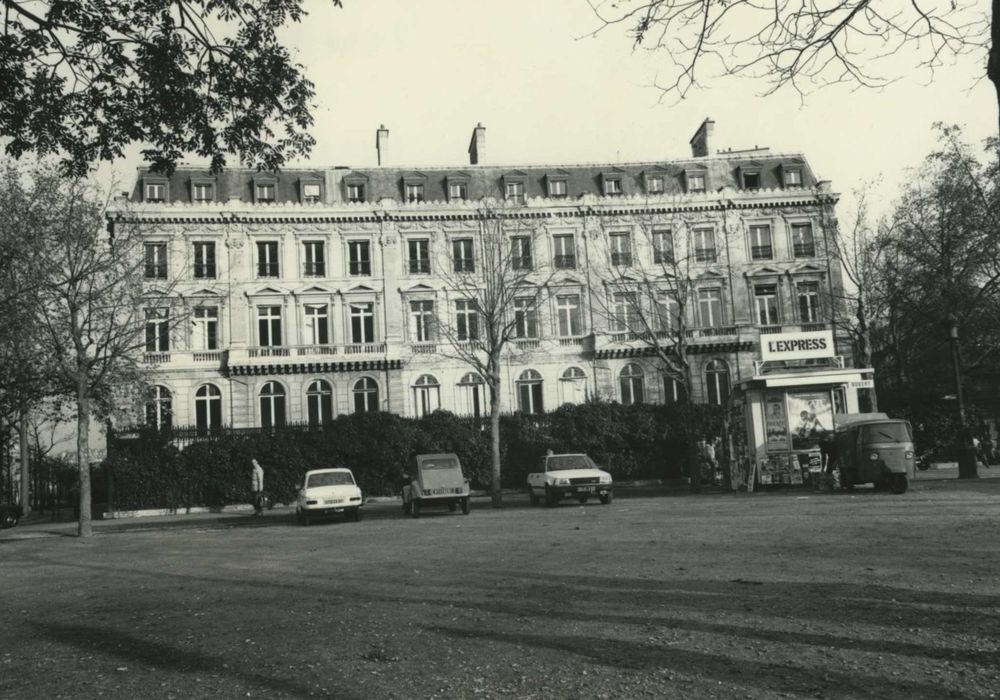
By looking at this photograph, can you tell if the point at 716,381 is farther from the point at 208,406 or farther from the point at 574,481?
the point at 208,406

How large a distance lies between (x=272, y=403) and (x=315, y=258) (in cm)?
802

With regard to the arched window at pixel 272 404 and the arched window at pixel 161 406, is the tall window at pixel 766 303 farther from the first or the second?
the arched window at pixel 161 406

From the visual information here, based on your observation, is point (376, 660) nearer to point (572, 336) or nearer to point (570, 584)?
point (570, 584)

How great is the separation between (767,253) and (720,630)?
144 feet

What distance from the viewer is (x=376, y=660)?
22.0 feet

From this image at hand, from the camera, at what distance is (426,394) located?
148 ft

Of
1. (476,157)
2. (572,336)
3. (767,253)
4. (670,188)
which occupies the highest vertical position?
(476,157)

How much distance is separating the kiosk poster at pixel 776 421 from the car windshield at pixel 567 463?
569 centimetres

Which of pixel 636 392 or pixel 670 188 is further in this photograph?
pixel 670 188

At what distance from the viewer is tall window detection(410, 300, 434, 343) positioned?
45.9m

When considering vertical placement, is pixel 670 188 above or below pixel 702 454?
above

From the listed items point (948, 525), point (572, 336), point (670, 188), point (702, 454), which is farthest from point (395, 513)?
point (670, 188)

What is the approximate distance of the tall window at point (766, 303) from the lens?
157 ft

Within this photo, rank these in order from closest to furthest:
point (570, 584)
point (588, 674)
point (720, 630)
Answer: point (588, 674) < point (720, 630) < point (570, 584)
